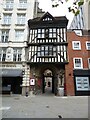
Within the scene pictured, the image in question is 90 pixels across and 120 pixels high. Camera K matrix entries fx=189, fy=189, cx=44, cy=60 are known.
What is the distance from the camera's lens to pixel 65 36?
76.6ft

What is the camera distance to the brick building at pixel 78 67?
21.4 meters

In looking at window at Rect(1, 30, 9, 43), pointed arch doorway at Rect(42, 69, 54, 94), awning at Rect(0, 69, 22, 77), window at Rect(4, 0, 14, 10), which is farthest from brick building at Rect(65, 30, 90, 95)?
window at Rect(4, 0, 14, 10)

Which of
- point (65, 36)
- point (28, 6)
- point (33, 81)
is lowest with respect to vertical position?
point (33, 81)

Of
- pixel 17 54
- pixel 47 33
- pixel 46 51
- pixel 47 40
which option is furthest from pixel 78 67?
pixel 17 54

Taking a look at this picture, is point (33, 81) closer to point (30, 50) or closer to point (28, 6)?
point (30, 50)

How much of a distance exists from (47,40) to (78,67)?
502 centimetres

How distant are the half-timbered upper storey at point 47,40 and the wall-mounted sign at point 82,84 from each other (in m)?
2.79

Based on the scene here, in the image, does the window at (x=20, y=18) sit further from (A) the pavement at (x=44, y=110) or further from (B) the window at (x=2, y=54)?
(A) the pavement at (x=44, y=110)

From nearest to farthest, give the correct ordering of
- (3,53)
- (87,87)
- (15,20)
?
(87,87)
(3,53)
(15,20)

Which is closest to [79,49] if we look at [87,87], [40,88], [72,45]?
[72,45]

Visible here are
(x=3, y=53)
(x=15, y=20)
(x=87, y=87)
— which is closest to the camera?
(x=87, y=87)

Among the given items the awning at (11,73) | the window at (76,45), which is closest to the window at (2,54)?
the awning at (11,73)

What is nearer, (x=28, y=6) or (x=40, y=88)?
(x=40, y=88)

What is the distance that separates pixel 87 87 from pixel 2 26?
13.1 meters
